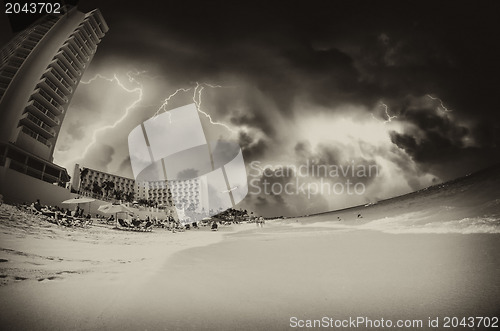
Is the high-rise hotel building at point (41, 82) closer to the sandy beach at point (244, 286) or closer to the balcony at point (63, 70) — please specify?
the balcony at point (63, 70)

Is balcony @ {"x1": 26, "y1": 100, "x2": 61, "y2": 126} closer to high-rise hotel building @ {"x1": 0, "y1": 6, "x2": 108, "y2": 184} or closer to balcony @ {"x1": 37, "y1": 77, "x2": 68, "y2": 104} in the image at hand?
high-rise hotel building @ {"x1": 0, "y1": 6, "x2": 108, "y2": 184}

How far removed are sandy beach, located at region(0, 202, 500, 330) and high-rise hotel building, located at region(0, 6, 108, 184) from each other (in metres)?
25.0

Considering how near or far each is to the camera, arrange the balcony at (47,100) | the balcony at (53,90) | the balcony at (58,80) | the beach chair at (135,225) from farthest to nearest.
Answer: the balcony at (58,80) < the balcony at (53,90) < the balcony at (47,100) < the beach chair at (135,225)

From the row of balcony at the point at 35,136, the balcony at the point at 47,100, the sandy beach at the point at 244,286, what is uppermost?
the balcony at the point at 47,100

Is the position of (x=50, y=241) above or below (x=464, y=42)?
below

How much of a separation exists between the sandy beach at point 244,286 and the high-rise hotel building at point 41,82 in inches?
986

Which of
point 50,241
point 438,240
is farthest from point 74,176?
point 438,240

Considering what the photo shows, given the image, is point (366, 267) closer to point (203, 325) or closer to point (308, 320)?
point (308, 320)

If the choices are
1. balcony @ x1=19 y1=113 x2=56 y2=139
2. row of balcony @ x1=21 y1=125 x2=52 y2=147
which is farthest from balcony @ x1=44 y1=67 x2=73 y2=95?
row of balcony @ x1=21 y1=125 x2=52 y2=147

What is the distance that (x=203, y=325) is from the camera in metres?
4.68

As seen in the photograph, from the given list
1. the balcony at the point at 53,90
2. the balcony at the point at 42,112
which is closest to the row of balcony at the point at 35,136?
the balcony at the point at 42,112

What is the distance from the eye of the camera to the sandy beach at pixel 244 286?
194 inches

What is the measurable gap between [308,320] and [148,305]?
12.1 ft

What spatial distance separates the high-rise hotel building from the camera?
30.7m
